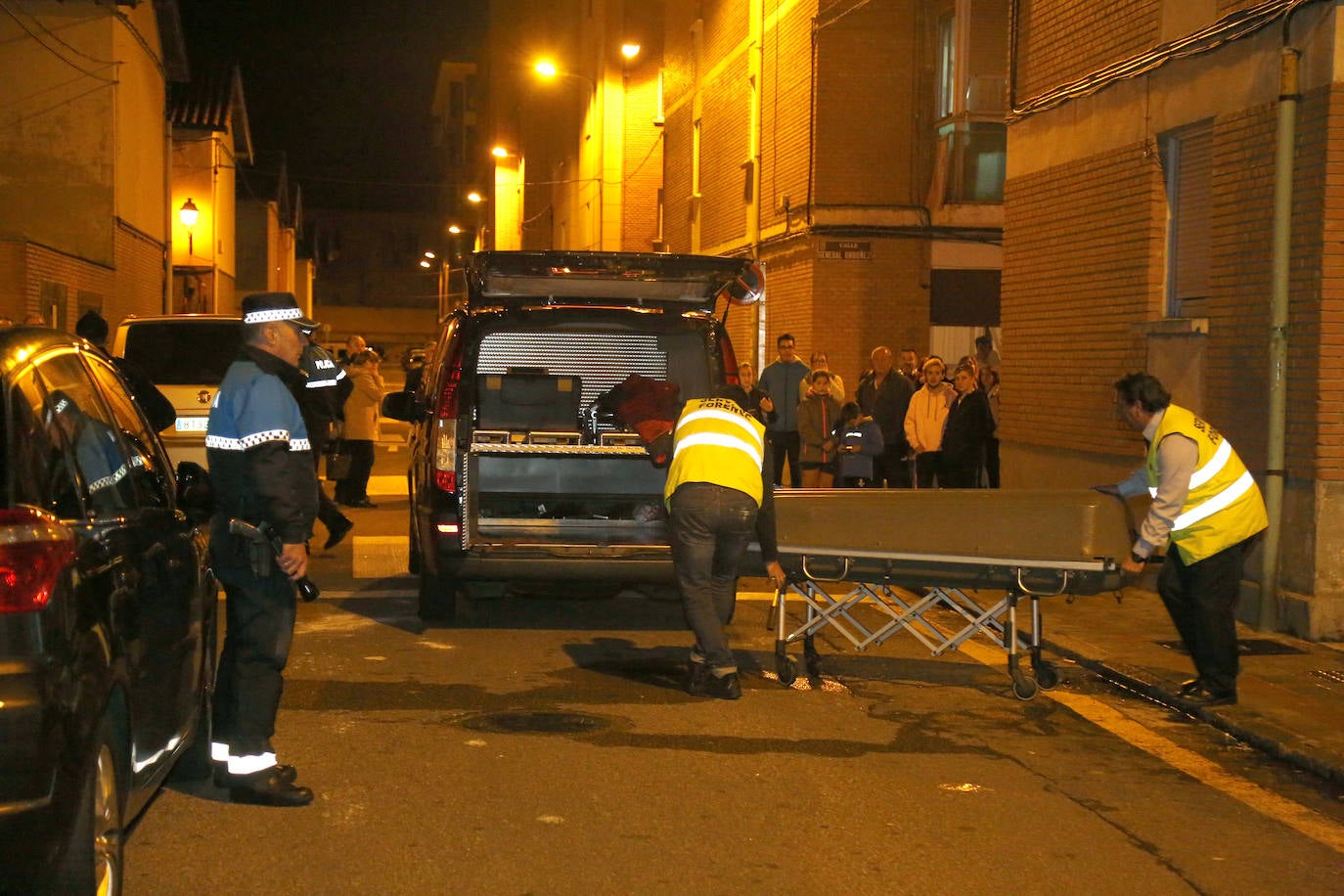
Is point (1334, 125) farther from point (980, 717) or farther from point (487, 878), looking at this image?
point (487, 878)

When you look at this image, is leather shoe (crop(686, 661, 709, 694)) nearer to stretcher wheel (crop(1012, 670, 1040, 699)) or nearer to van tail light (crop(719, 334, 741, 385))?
stretcher wheel (crop(1012, 670, 1040, 699))

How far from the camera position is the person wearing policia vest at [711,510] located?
7.96 meters

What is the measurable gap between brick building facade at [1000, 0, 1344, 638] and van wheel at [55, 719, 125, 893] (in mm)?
7695

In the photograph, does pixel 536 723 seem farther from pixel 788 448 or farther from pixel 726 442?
pixel 788 448

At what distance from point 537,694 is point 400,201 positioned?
111m

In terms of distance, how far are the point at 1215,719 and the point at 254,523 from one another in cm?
470

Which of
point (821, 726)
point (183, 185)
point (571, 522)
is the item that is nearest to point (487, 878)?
point (821, 726)

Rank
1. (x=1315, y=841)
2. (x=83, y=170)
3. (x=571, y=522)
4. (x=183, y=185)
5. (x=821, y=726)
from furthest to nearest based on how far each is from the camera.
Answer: (x=183, y=185) < (x=83, y=170) < (x=571, y=522) < (x=821, y=726) < (x=1315, y=841)

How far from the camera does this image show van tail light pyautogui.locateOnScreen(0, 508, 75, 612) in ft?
12.4

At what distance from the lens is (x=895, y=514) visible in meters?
8.10

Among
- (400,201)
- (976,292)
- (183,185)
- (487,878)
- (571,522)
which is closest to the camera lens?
(487,878)

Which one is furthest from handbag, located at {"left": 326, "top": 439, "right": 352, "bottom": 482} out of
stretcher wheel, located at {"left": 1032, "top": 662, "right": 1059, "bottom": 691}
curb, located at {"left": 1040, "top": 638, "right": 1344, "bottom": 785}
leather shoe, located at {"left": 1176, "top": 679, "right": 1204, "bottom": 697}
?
leather shoe, located at {"left": 1176, "top": 679, "right": 1204, "bottom": 697}

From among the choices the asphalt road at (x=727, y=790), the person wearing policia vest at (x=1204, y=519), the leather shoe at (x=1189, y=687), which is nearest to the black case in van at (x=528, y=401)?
the asphalt road at (x=727, y=790)

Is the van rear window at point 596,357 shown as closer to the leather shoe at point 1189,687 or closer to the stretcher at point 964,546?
the stretcher at point 964,546
